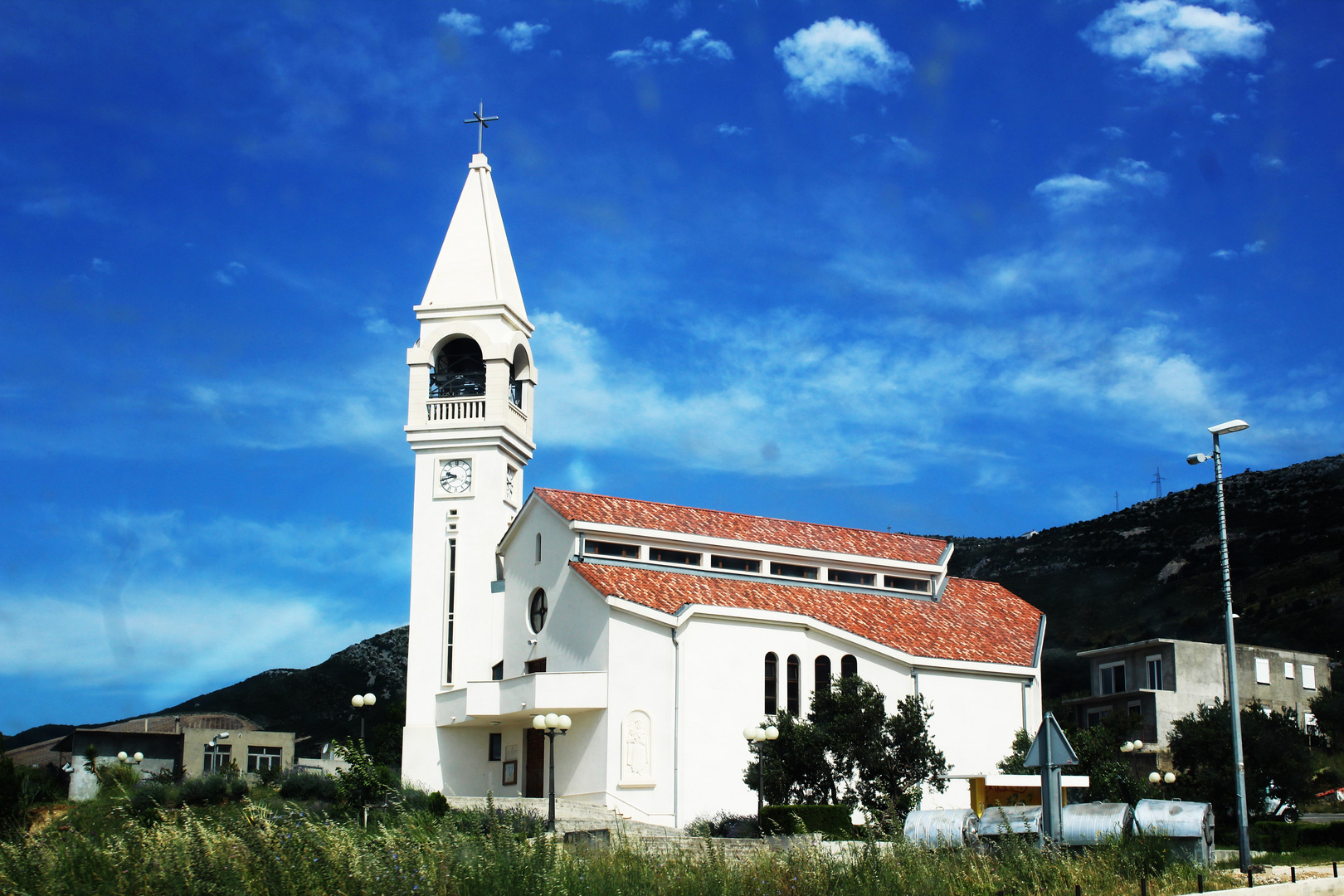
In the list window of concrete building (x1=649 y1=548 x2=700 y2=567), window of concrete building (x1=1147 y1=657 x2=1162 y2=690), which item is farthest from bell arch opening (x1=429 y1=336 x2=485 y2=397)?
window of concrete building (x1=1147 y1=657 x2=1162 y2=690)

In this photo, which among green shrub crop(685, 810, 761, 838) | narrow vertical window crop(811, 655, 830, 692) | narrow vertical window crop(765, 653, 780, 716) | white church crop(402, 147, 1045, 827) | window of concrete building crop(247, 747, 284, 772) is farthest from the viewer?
window of concrete building crop(247, 747, 284, 772)

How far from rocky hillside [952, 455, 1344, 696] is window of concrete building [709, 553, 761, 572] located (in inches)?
1548

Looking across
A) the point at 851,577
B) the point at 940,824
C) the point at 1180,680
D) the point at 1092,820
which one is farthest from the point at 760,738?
the point at 1180,680

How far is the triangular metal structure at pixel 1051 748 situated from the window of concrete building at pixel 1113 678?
45.1 m

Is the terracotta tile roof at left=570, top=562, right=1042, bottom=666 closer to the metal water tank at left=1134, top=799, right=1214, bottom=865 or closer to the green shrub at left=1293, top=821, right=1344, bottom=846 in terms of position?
the green shrub at left=1293, top=821, right=1344, bottom=846

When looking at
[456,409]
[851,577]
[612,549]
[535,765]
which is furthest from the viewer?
[456,409]

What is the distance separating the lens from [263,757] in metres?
65.4

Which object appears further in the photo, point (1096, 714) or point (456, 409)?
point (1096, 714)

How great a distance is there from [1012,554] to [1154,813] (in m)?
88.3

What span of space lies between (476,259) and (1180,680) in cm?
3592

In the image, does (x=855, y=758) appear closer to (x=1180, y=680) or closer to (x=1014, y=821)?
(x=1014, y=821)

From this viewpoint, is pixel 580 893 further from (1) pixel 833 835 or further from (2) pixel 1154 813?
(1) pixel 833 835

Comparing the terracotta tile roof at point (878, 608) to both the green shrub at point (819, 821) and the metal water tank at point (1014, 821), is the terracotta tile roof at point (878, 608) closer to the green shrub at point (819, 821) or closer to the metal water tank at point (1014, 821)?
the green shrub at point (819, 821)

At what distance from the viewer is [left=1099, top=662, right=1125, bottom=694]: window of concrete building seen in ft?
195
